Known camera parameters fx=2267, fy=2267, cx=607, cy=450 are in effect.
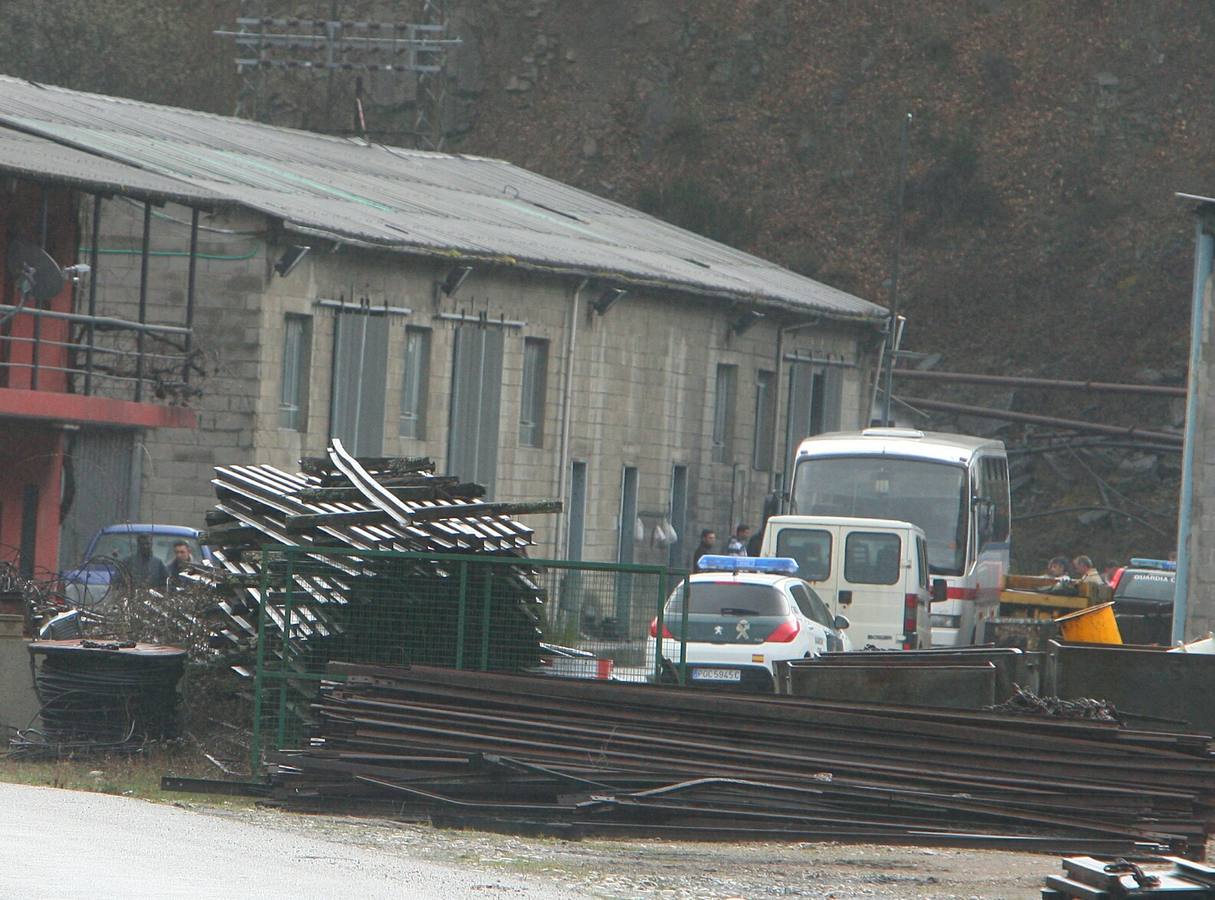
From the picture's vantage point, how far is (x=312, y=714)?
15.7 m

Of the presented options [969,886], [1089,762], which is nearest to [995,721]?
[1089,762]

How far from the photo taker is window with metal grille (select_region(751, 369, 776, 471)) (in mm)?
42812

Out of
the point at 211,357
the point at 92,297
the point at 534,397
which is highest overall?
the point at 92,297

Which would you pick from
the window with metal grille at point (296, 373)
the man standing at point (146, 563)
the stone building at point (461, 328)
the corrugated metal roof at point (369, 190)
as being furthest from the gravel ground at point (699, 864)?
the window with metal grille at point (296, 373)

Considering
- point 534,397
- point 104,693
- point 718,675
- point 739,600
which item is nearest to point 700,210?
point 534,397

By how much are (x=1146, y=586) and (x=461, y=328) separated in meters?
11.1

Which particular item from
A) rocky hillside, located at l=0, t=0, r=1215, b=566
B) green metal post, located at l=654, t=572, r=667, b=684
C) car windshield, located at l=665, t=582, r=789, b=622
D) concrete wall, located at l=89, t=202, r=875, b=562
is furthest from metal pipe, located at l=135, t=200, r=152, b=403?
rocky hillside, located at l=0, t=0, r=1215, b=566

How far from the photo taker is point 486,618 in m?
16.0

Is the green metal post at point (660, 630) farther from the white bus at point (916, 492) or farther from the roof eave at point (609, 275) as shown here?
the white bus at point (916, 492)

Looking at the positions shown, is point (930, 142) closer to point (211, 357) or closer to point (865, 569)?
point (865, 569)

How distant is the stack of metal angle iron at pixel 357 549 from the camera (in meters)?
16.0

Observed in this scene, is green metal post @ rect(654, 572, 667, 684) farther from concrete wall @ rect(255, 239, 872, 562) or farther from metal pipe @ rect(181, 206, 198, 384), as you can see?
concrete wall @ rect(255, 239, 872, 562)

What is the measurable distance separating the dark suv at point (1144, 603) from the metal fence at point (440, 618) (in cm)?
1539

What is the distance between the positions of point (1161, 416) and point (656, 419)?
1929 cm
